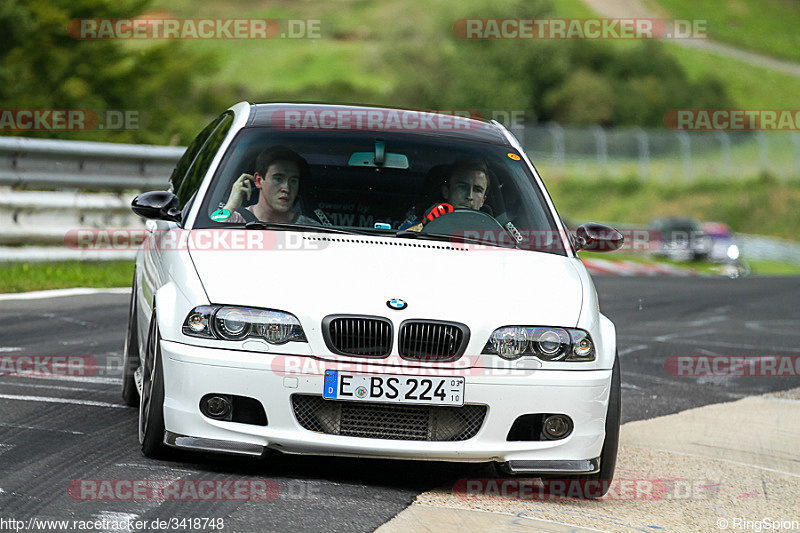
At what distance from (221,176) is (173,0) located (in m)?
167

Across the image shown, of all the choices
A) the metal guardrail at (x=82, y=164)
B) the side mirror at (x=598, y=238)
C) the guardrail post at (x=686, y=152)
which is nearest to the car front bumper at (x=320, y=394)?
the side mirror at (x=598, y=238)

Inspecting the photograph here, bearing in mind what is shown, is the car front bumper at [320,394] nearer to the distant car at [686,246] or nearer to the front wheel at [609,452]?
the front wheel at [609,452]

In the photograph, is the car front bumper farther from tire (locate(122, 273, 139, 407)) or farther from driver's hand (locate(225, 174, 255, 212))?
tire (locate(122, 273, 139, 407))

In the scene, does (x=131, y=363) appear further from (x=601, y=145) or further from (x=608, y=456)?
(x=601, y=145)

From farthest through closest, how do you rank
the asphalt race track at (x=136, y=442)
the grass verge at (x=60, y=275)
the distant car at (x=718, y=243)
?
1. the distant car at (x=718, y=243)
2. the grass verge at (x=60, y=275)
3. the asphalt race track at (x=136, y=442)

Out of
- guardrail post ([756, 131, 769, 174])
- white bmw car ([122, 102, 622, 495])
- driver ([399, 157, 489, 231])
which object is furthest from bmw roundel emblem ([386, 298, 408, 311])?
guardrail post ([756, 131, 769, 174])

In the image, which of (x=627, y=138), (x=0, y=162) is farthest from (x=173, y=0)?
(x=0, y=162)

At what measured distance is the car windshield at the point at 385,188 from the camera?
6.36 meters

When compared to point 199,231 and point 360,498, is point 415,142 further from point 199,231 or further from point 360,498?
point 360,498

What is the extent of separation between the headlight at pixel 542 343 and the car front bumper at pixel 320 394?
7cm

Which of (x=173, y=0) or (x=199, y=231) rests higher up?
(x=173, y=0)

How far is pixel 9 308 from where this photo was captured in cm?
1031

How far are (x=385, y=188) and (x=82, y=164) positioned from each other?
7.44 metres

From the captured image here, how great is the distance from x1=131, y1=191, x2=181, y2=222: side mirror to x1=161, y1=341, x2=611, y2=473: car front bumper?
1.07 m
